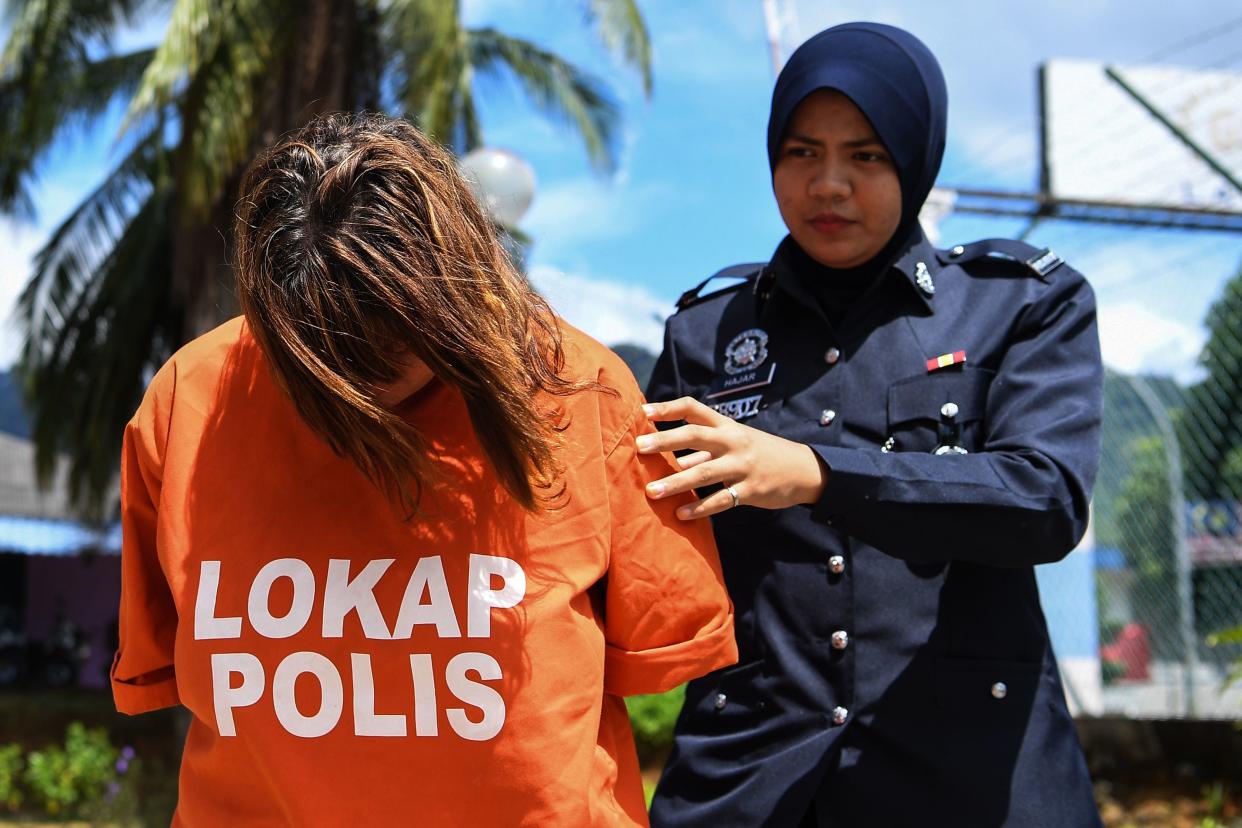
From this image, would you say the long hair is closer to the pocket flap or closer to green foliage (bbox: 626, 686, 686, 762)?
the pocket flap

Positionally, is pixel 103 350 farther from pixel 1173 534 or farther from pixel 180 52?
pixel 1173 534

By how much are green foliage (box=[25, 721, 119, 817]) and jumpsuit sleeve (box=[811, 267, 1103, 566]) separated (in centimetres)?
907

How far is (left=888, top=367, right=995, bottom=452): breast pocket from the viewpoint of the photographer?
171cm

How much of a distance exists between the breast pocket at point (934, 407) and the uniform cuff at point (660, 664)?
430 millimetres

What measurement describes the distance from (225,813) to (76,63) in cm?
1127

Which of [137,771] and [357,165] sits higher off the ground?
[357,165]

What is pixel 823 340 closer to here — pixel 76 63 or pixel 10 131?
pixel 76 63

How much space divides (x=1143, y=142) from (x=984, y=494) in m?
6.58

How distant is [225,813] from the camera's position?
137 centimetres

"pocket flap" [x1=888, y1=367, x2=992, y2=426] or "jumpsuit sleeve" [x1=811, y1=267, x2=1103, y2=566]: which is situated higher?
"pocket flap" [x1=888, y1=367, x2=992, y2=426]

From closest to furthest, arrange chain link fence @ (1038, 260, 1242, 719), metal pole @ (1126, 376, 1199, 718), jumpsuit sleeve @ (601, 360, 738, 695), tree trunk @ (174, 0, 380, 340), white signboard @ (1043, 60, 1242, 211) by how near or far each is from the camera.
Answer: jumpsuit sleeve @ (601, 360, 738, 695) → metal pole @ (1126, 376, 1199, 718) → chain link fence @ (1038, 260, 1242, 719) → white signboard @ (1043, 60, 1242, 211) → tree trunk @ (174, 0, 380, 340)

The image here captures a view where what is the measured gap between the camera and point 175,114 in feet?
30.2

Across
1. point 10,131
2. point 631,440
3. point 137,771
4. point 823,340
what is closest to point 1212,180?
point 823,340

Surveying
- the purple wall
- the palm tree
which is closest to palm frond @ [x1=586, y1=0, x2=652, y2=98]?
the palm tree
